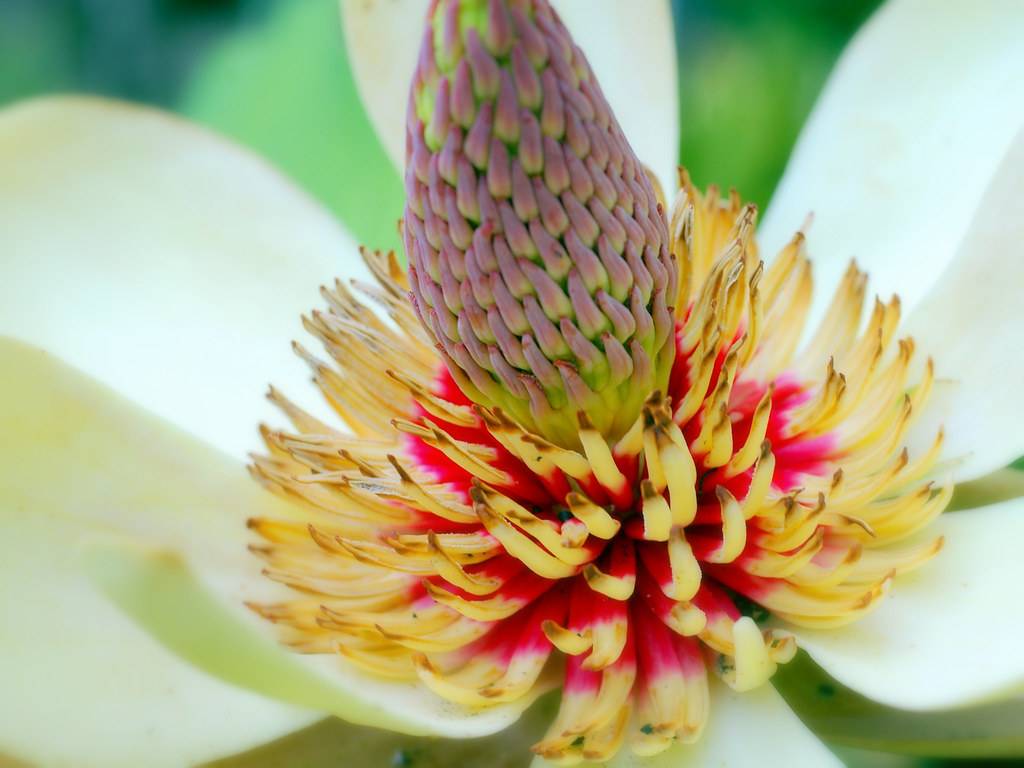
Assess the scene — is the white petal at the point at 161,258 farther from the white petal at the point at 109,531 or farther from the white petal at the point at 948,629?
the white petal at the point at 948,629

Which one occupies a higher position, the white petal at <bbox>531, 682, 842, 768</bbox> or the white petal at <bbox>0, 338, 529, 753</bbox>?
the white petal at <bbox>0, 338, 529, 753</bbox>

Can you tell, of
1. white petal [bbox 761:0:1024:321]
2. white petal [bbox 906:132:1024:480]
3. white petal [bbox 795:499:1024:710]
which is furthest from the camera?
white petal [bbox 761:0:1024:321]

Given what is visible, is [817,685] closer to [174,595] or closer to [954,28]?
[174,595]

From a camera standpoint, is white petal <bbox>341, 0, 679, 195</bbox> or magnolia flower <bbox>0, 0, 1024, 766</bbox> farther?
white petal <bbox>341, 0, 679, 195</bbox>

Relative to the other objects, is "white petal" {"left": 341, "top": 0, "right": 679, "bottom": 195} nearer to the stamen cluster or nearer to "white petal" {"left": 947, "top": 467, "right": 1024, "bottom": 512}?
the stamen cluster

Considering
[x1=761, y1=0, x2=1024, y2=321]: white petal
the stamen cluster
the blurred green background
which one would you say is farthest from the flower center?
the blurred green background

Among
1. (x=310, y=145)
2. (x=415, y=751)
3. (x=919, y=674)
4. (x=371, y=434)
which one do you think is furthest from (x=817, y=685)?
(x=310, y=145)
